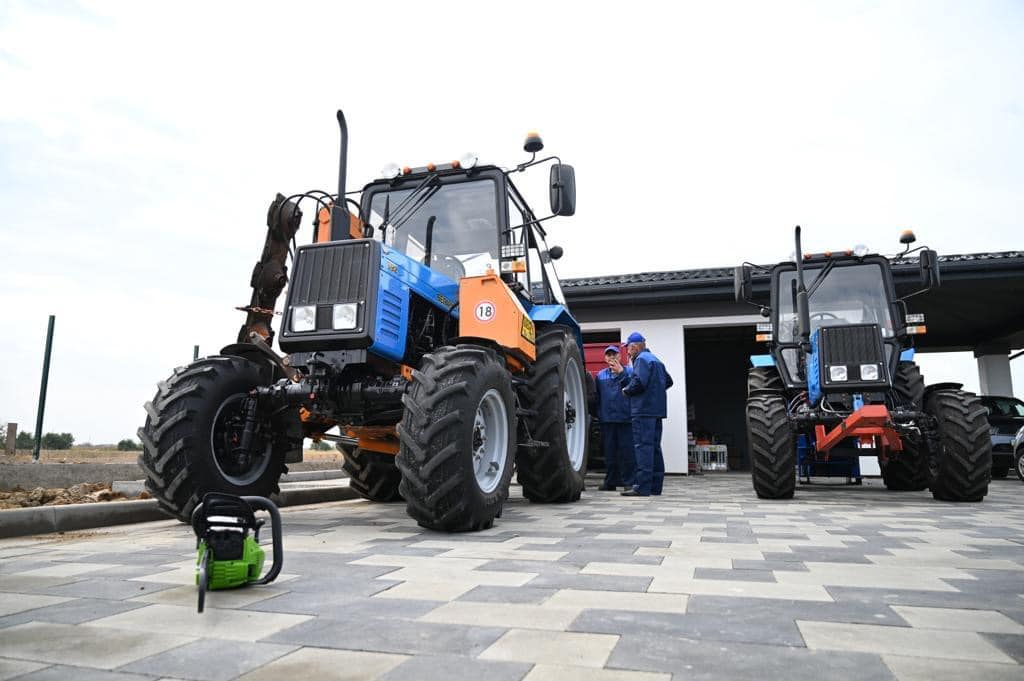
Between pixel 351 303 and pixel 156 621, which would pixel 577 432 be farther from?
pixel 156 621

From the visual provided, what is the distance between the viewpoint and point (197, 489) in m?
4.27

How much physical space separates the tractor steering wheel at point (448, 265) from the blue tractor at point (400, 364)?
1 cm

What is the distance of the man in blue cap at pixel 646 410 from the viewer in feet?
24.4

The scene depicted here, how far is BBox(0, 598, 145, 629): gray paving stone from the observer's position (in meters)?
2.15

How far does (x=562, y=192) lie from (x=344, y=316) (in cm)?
200

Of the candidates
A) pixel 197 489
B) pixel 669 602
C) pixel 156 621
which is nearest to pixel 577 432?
pixel 197 489

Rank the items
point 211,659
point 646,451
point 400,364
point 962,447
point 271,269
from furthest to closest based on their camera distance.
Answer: point 646,451
point 962,447
point 271,269
point 400,364
point 211,659

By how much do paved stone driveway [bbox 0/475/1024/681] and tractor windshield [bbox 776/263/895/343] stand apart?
175 inches

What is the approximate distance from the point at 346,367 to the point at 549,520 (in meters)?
1.82

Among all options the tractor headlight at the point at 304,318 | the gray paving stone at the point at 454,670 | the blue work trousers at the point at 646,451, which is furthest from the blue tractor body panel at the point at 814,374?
the gray paving stone at the point at 454,670

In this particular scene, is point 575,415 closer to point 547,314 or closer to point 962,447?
point 547,314

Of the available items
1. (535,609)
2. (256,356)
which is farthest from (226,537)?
(256,356)

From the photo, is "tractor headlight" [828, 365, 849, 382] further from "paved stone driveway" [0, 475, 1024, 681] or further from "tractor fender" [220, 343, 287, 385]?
"tractor fender" [220, 343, 287, 385]

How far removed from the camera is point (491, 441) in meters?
4.78
